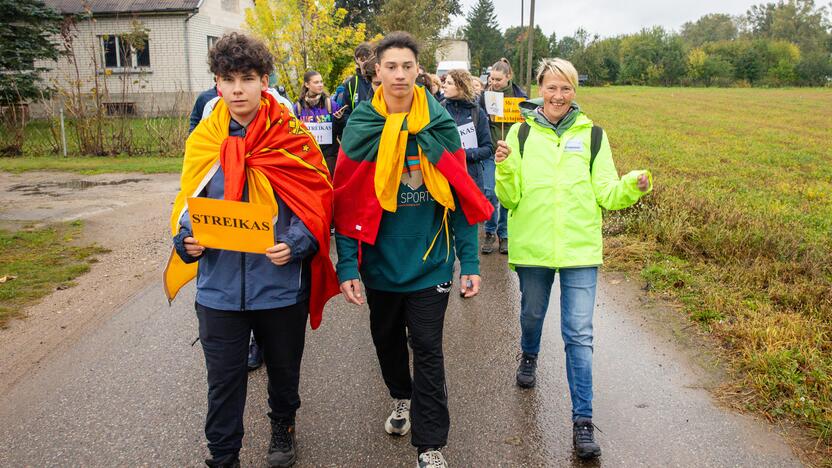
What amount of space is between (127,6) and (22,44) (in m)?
8.18

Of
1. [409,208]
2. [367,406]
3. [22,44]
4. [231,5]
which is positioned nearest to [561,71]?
[409,208]

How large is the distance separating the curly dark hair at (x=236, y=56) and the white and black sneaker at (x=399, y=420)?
204 cm

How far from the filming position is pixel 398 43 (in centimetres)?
339

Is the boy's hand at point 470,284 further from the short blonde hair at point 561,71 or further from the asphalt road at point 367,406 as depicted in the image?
the short blonde hair at point 561,71

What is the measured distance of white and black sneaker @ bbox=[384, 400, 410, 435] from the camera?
3854 millimetres

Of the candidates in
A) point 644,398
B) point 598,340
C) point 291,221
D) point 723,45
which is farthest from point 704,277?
point 723,45

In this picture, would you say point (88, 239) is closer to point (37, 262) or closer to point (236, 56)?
point (37, 262)

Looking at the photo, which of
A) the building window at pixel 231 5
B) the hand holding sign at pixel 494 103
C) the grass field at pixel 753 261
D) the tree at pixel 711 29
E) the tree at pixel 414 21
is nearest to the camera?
the grass field at pixel 753 261

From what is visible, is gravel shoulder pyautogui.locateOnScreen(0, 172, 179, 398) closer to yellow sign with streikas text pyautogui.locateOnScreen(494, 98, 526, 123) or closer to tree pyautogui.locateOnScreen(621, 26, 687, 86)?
yellow sign with streikas text pyautogui.locateOnScreen(494, 98, 526, 123)

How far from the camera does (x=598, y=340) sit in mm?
5414

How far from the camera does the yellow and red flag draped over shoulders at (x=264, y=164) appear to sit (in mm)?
3180

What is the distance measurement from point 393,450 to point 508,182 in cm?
167

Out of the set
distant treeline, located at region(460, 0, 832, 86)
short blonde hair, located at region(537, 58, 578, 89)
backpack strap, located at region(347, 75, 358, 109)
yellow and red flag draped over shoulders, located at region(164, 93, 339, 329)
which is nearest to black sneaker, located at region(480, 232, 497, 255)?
backpack strap, located at region(347, 75, 358, 109)

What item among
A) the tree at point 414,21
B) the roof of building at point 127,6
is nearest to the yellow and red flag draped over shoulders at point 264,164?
the roof of building at point 127,6
